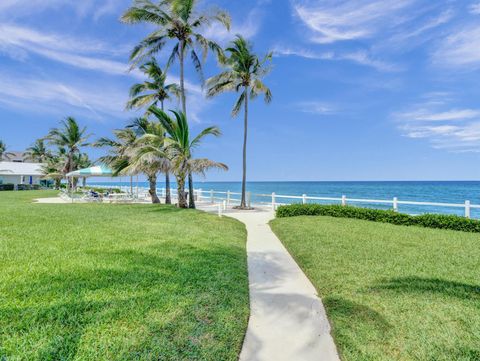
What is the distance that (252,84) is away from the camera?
55.0 ft

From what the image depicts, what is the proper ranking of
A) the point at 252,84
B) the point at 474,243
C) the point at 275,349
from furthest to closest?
the point at 252,84
the point at 474,243
the point at 275,349

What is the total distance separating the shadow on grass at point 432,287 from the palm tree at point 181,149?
33.0 feet

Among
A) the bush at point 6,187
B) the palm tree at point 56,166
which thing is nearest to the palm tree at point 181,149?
the palm tree at point 56,166

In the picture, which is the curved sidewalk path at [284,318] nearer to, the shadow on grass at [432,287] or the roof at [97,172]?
the shadow on grass at [432,287]

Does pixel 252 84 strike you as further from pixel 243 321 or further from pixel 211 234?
pixel 243 321

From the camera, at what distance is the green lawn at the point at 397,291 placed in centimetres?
291

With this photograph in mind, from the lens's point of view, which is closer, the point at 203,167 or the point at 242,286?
the point at 242,286

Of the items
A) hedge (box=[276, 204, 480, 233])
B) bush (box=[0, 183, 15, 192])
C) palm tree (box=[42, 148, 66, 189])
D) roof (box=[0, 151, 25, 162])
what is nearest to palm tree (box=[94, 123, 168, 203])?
hedge (box=[276, 204, 480, 233])

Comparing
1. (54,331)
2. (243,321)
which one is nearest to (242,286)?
(243,321)

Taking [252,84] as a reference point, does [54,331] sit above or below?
below

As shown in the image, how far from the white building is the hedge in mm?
40953

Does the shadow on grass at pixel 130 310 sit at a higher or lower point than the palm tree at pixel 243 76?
lower

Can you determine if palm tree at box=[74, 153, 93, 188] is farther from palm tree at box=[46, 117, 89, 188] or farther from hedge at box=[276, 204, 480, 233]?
hedge at box=[276, 204, 480, 233]

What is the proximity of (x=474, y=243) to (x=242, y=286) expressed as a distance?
6631mm
